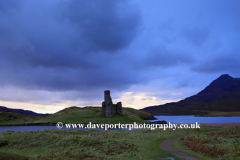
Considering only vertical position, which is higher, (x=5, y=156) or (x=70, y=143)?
(x=5, y=156)

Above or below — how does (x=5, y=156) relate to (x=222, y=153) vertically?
above

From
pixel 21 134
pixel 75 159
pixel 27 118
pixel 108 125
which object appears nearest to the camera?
pixel 75 159

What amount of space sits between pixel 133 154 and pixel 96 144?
709cm

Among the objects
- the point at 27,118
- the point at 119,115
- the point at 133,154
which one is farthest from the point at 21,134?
the point at 27,118

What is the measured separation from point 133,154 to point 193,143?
8.65 metres

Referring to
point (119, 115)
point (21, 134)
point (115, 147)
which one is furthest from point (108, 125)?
point (115, 147)

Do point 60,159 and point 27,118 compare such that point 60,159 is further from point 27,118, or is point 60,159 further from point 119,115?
point 27,118

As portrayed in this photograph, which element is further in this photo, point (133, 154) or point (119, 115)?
point (119, 115)

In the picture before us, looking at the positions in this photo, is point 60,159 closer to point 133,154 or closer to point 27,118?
point 133,154

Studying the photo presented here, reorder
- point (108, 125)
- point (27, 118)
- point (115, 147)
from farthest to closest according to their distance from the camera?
1. point (27, 118)
2. point (108, 125)
3. point (115, 147)

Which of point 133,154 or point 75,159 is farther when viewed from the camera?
point 133,154

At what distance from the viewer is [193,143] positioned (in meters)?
25.5

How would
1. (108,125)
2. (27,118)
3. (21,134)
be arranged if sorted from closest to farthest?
(21,134) → (108,125) → (27,118)

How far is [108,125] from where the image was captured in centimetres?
6869
